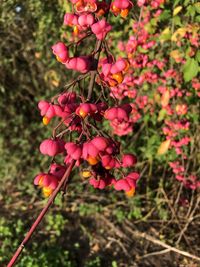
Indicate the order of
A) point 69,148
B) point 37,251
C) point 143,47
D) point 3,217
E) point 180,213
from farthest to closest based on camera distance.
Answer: point 3,217, point 180,213, point 37,251, point 143,47, point 69,148

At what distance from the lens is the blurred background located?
3033 mm

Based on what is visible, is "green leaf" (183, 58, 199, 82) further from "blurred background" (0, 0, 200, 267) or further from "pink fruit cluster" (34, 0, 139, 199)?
"pink fruit cluster" (34, 0, 139, 199)

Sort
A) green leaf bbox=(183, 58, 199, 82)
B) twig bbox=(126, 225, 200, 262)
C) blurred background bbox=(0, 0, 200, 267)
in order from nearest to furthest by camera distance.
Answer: green leaf bbox=(183, 58, 199, 82), twig bbox=(126, 225, 200, 262), blurred background bbox=(0, 0, 200, 267)

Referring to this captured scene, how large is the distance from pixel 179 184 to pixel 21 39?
5.88 ft

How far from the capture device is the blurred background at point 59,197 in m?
3.03

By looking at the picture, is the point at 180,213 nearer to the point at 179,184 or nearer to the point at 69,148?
the point at 179,184

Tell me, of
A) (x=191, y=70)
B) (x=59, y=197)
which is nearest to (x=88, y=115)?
(x=191, y=70)

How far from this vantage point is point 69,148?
1.03m

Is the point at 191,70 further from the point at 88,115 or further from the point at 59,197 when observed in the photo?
the point at 59,197

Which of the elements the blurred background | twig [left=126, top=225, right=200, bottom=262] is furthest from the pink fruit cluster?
twig [left=126, top=225, right=200, bottom=262]

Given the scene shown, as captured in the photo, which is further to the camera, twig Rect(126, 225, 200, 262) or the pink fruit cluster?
twig Rect(126, 225, 200, 262)

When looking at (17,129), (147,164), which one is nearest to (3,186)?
(17,129)

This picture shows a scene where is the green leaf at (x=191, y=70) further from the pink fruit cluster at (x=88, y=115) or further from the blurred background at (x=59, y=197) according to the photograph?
the pink fruit cluster at (x=88, y=115)

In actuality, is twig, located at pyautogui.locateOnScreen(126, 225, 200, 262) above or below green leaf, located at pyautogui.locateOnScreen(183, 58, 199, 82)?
below
